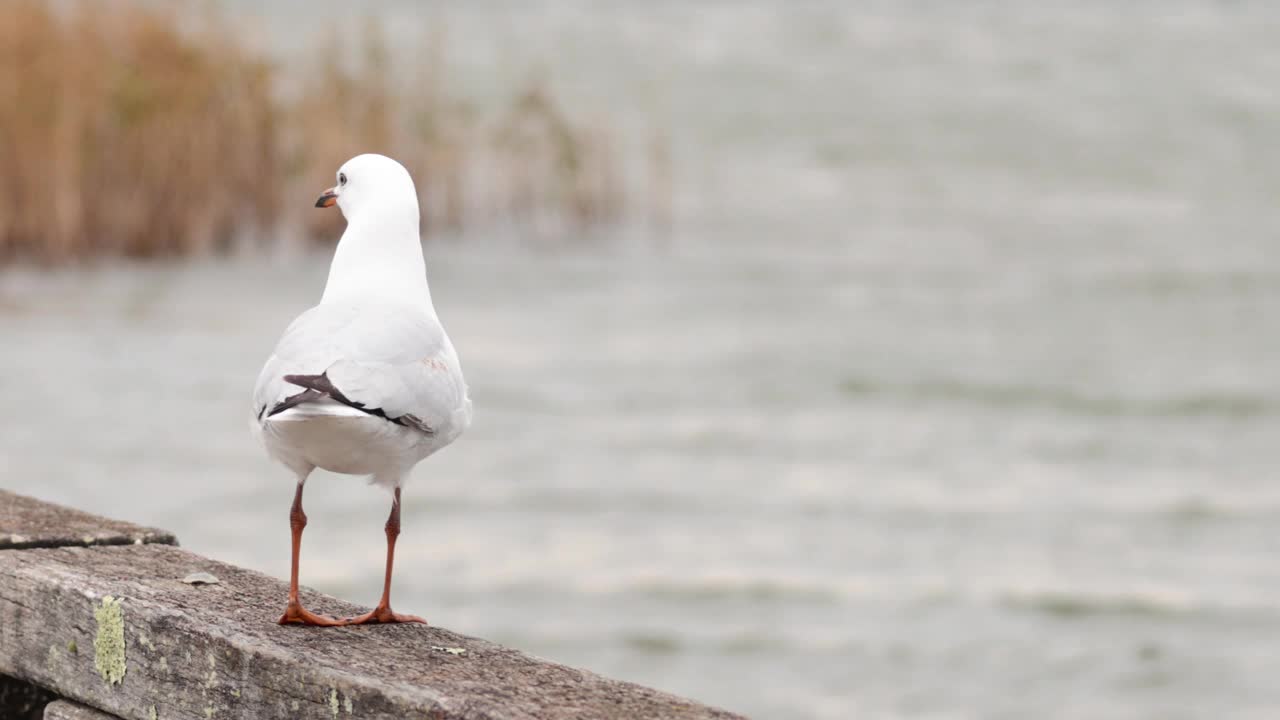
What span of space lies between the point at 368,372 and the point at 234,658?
0.39 m

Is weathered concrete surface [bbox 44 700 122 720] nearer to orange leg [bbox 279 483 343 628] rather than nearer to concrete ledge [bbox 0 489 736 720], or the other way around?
concrete ledge [bbox 0 489 736 720]

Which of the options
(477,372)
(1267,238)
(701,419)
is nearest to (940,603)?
(701,419)

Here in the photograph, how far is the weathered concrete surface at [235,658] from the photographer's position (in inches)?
81.0

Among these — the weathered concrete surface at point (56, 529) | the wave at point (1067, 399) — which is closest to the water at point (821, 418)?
the wave at point (1067, 399)

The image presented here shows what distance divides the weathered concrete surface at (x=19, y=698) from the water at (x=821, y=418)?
0.45 meters

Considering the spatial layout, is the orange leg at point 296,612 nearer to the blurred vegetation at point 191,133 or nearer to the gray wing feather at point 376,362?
the gray wing feather at point 376,362

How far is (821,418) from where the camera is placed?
12438 millimetres

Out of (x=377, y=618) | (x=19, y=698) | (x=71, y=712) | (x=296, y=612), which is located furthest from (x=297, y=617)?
(x=19, y=698)

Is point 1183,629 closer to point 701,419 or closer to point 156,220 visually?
point 701,419

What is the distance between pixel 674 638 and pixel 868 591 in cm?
116

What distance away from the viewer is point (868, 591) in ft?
26.6

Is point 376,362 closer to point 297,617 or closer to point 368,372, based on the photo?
point 368,372

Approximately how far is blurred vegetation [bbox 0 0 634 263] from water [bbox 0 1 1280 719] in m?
0.51

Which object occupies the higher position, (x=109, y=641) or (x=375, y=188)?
(x=375, y=188)
